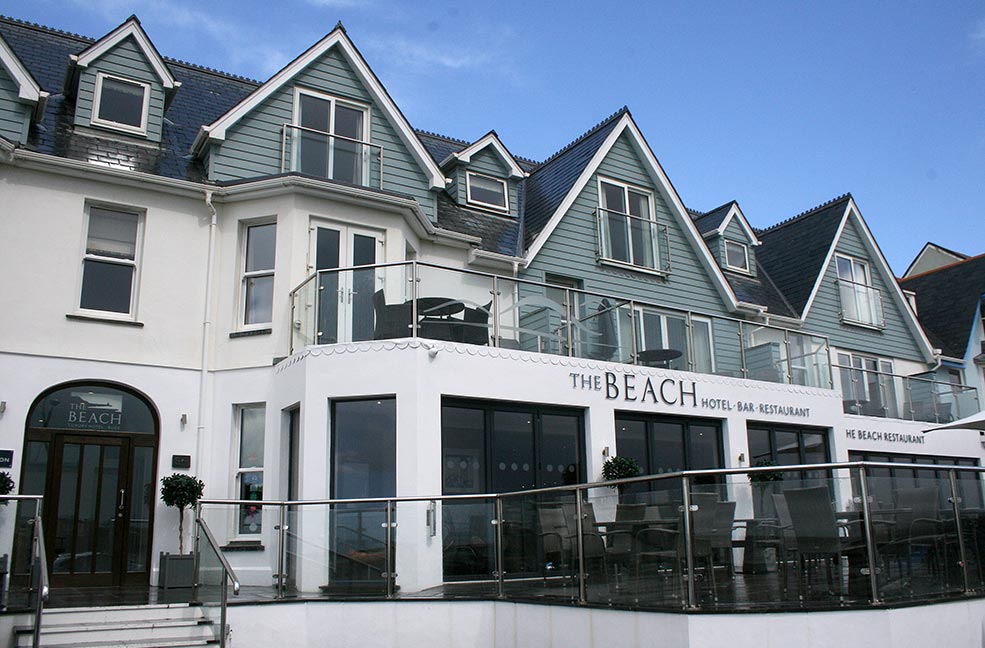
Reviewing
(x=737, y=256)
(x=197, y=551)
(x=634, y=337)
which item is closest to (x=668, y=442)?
(x=634, y=337)

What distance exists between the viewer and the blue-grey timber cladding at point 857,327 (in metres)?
25.0

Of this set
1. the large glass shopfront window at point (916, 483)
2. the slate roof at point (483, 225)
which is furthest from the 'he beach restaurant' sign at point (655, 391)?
the large glass shopfront window at point (916, 483)

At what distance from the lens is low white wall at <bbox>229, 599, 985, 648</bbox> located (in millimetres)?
8391

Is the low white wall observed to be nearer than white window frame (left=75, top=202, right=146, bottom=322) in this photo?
Yes

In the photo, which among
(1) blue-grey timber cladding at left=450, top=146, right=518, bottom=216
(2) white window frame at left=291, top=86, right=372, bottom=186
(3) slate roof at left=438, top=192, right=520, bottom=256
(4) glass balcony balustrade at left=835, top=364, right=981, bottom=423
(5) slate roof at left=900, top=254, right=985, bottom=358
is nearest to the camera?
(2) white window frame at left=291, top=86, right=372, bottom=186

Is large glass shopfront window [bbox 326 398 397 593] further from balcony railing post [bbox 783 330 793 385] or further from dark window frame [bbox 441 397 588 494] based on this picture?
balcony railing post [bbox 783 330 793 385]

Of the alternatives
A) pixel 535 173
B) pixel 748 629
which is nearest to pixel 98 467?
pixel 748 629

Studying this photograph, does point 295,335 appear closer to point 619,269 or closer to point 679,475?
point 679,475

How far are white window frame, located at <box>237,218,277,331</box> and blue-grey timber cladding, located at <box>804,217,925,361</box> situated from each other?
15.0 m

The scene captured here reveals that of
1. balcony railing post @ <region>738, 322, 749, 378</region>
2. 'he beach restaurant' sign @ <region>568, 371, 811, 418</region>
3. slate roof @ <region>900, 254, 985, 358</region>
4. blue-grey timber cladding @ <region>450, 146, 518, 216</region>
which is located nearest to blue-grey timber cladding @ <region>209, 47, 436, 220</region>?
blue-grey timber cladding @ <region>450, 146, 518, 216</region>

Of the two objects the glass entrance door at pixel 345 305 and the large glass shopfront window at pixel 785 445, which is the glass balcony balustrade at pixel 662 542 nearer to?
the glass entrance door at pixel 345 305

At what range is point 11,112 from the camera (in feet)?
47.7

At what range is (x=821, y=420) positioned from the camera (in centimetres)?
1895

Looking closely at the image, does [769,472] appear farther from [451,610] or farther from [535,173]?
[535,173]
